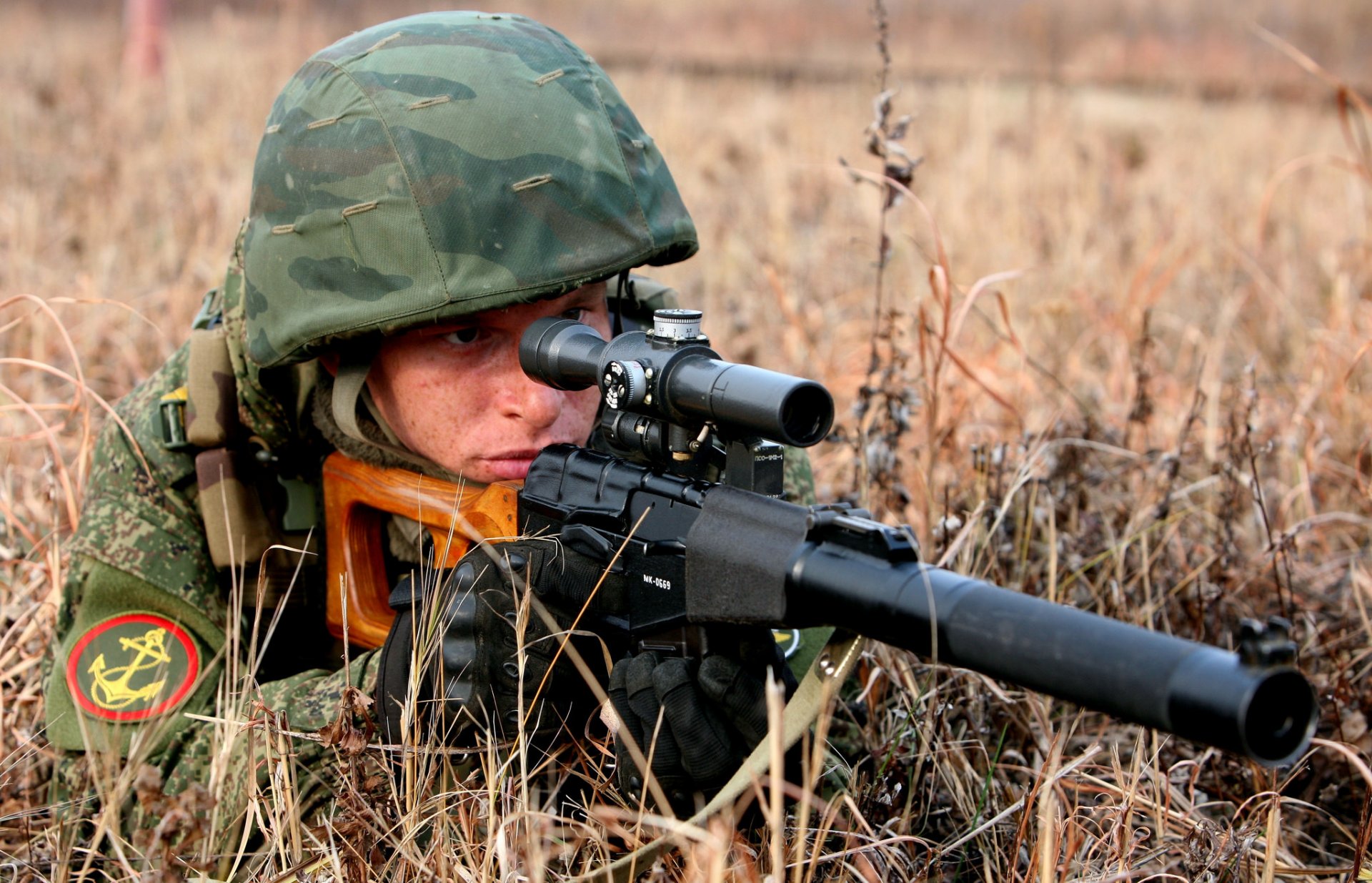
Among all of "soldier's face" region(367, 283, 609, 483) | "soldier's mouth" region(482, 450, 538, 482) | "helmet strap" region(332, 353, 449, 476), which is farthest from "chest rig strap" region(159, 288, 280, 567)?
"soldier's mouth" region(482, 450, 538, 482)

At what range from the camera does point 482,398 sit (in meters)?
2.44

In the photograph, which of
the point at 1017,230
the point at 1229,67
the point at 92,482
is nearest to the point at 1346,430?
the point at 1017,230

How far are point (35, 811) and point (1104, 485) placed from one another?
9.30ft

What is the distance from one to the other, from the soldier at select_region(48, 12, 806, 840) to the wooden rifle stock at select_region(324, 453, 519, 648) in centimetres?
6

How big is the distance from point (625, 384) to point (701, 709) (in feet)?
1.73

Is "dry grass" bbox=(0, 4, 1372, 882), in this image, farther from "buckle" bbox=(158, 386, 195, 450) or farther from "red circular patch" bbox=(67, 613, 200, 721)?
"buckle" bbox=(158, 386, 195, 450)

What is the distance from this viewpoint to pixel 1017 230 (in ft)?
21.7

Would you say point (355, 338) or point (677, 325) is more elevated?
point (677, 325)

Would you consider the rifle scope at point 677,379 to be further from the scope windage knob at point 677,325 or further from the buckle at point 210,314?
the buckle at point 210,314

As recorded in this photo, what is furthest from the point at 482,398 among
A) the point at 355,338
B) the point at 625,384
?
the point at 625,384

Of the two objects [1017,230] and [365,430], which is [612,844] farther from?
[1017,230]

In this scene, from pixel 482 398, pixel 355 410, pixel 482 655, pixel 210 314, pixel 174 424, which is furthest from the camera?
pixel 210 314

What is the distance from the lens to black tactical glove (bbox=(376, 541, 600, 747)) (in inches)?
82.5

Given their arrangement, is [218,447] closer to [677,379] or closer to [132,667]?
→ [132,667]
